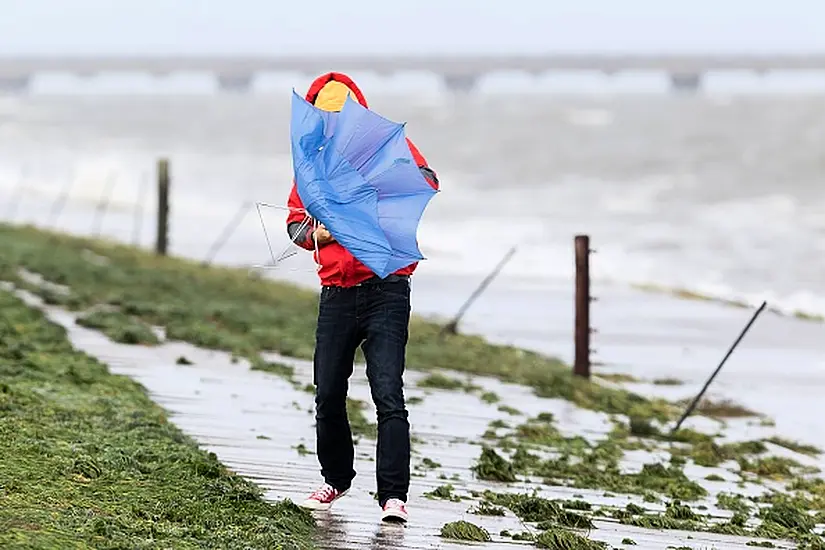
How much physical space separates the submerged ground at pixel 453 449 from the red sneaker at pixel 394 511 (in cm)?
21

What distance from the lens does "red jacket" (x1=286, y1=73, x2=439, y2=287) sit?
6.84m

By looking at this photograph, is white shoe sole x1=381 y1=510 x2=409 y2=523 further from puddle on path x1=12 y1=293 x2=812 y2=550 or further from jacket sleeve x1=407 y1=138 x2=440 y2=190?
jacket sleeve x1=407 y1=138 x2=440 y2=190

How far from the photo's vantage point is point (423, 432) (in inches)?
412

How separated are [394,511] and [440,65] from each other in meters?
118

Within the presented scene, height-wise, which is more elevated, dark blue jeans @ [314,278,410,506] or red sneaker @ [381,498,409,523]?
dark blue jeans @ [314,278,410,506]

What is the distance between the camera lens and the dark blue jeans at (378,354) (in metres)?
6.89

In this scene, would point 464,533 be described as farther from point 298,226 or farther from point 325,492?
point 298,226

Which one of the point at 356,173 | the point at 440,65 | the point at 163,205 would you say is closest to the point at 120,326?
the point at 356,173

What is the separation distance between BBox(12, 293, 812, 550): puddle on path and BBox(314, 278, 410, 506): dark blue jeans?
1.09ft

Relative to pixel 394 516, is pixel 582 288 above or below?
above

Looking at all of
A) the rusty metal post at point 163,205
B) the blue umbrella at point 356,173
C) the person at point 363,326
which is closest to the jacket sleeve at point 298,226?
the person at point 363,326

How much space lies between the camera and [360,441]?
9656mm

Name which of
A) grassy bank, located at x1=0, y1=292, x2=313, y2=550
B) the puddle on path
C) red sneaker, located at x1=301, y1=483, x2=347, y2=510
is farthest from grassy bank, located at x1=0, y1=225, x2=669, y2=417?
red sneaker, located at x1=301, y1=483, x2=347, y2=510

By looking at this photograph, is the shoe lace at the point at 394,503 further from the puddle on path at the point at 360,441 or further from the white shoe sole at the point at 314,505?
the white shoe sole at the point at 314,505
